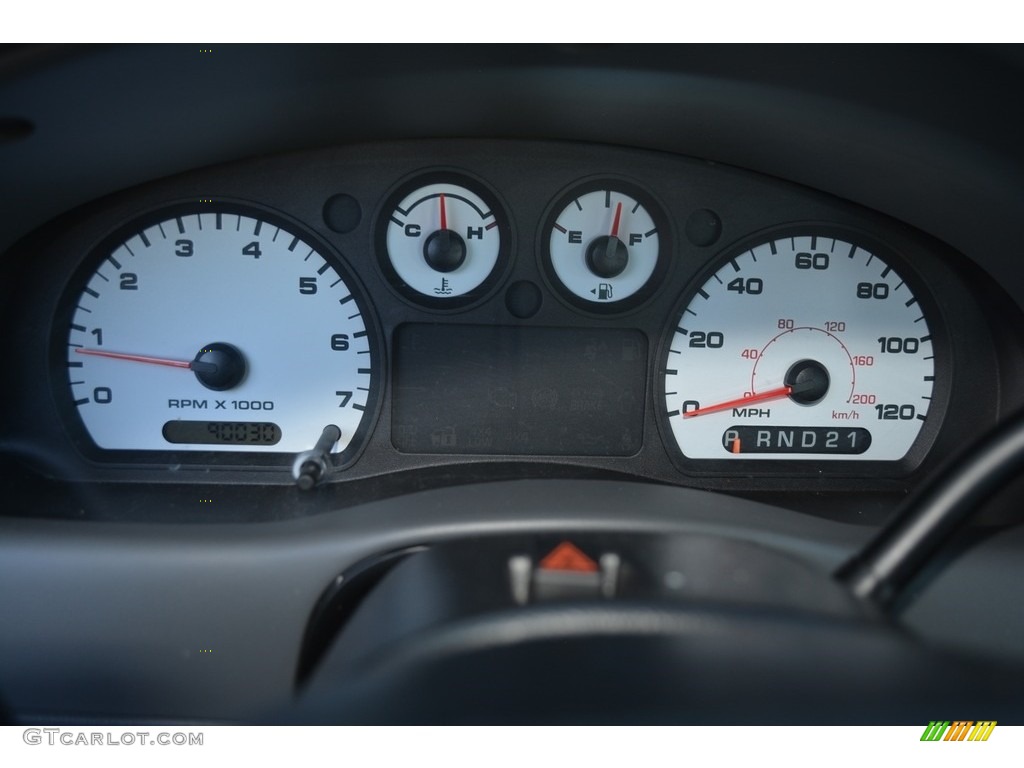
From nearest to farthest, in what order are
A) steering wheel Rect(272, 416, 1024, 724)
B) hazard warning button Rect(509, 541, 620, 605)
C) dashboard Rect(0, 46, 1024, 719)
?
steering wheel Rect(272, 416, 1024, 724)
hazard warning button Rect(509, 541, 620, 605)
dashboard Rect(0, 46, 1024, 719)

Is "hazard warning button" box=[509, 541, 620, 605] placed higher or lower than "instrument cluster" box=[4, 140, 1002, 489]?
lower

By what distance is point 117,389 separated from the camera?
83.2 inches

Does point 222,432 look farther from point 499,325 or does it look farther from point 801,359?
point 801,359

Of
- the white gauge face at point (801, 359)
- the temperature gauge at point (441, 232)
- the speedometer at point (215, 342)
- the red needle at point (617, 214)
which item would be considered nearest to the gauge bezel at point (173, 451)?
the speedometer at point (215, 342)

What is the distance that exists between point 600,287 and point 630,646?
1.17m

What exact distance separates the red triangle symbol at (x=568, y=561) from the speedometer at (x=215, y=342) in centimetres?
85

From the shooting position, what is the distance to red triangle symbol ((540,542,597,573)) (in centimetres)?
135

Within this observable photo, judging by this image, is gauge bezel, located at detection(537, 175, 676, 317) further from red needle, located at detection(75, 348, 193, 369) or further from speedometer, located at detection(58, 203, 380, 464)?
red needle, located at detection(75, 348, 193, 369)

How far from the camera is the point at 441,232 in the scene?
2102mm

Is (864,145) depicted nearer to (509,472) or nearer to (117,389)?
(509,472)

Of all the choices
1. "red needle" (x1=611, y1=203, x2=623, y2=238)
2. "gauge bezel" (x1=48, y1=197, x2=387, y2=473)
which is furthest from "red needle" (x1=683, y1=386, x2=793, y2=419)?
"gauge bezel" (x1=48, y1=197, x2=387, y2=473)

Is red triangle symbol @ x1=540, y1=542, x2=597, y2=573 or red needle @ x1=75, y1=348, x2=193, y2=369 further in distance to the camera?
red needle @ x1=75, y1=348, x2=193, y2=369

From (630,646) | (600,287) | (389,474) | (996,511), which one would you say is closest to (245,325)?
(389,474)
